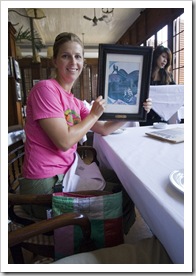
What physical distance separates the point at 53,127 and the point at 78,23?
465 centimetres

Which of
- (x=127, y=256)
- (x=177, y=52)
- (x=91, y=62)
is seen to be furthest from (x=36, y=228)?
(x=91, y=62)

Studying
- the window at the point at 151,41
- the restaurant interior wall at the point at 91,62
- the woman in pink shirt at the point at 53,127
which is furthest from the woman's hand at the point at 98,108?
the window at the point at 151,41

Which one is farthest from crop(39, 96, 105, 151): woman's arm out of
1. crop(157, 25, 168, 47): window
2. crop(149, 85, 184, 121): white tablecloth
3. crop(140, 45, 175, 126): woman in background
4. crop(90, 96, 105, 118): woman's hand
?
crop(157, 25, 168, 47): window

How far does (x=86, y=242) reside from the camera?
62 cm

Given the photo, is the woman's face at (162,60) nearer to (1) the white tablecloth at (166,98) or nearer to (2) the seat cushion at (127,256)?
(1) the white tablecloth at (166,98)

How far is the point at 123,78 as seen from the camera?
89 centimetres

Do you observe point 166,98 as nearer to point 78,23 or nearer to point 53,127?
point 53,127

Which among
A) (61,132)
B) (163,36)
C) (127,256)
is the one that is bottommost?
(127,256)

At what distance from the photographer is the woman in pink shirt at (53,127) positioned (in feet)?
2.51

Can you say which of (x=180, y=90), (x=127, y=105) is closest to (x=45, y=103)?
(x=127, y=105)

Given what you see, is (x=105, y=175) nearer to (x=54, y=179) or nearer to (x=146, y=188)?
(x=54, y=179)

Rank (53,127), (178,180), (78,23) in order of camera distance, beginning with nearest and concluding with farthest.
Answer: (178,180)
(53,127)
(78,23)

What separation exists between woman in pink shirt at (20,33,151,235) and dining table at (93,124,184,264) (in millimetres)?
182

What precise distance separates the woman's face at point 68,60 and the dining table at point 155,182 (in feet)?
1.18
